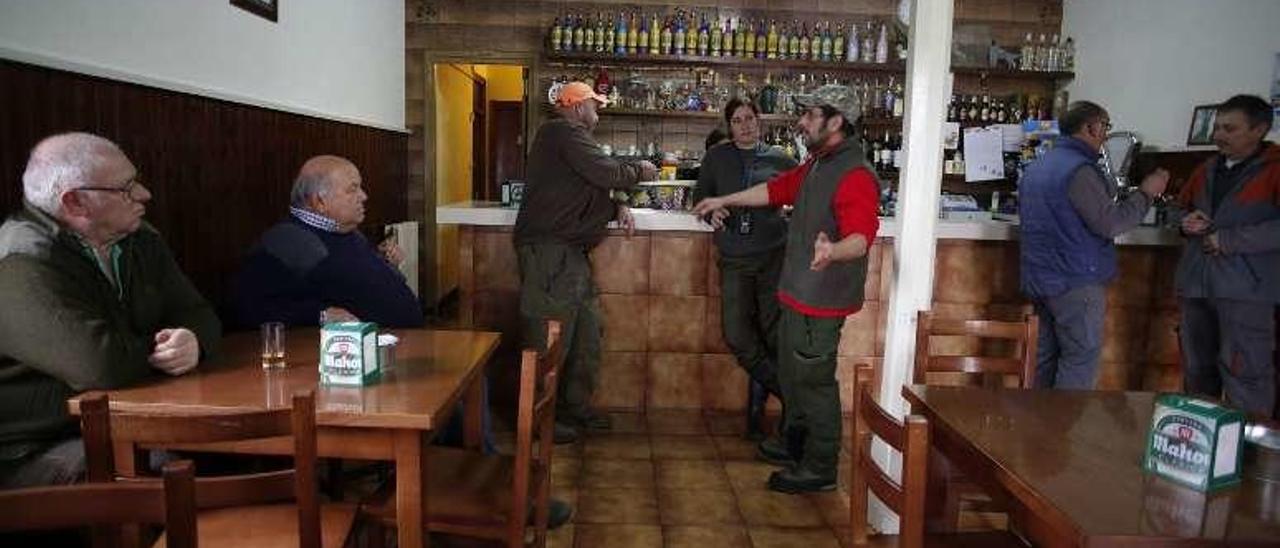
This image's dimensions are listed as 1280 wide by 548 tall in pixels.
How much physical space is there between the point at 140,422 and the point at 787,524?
6.39 feet

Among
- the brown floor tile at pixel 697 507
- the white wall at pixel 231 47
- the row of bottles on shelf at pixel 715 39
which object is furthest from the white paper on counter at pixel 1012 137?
the white wall at pixel 231 47

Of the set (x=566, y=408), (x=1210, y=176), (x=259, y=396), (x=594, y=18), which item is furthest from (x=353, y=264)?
(x=594, y=18)

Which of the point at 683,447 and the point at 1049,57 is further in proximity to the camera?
the point at 1049,57

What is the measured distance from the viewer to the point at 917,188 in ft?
8.09

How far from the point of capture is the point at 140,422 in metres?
1.25

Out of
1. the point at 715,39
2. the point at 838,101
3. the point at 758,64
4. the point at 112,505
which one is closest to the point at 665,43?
the point at 715,39

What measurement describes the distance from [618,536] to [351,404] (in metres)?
1.22

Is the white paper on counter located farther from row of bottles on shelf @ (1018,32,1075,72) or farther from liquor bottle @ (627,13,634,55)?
liquor bottle @ (627,13,634,55)

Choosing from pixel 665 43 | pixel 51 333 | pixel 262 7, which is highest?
pixel 665 43

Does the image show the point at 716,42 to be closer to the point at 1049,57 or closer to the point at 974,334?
the point at 1049,57

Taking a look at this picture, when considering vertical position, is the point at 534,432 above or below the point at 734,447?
above

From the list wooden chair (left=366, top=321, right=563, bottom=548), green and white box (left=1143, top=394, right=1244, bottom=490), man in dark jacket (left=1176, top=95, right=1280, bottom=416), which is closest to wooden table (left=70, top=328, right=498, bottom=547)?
wooden chair (left=366, top=321, right=563, bottom=548)

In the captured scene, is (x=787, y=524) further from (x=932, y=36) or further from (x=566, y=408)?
(x=932, y=36)

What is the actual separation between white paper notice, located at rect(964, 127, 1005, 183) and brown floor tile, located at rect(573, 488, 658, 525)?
3725 millimetres
